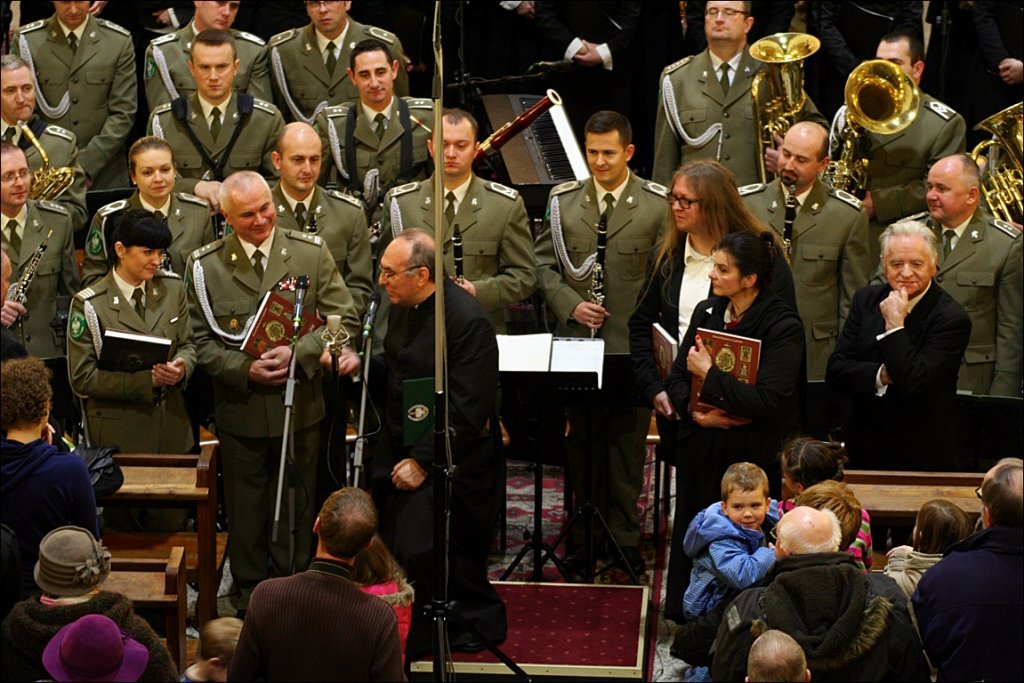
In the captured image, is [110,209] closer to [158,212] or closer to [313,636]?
[158,212]

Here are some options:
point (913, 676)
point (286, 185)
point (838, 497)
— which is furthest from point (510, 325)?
point (913, 676)

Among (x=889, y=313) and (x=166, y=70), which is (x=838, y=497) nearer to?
(x=889, y=313)

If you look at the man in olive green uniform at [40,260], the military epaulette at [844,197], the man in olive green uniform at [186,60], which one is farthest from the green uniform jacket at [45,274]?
the military epaulette at [844,197]

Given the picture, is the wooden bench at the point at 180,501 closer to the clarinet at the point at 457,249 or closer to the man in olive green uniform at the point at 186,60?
the clarinet at the point at 457,249

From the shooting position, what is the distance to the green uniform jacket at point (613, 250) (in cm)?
738

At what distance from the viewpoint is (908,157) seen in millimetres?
8344

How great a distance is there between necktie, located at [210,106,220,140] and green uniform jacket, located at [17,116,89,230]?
0.76 meters

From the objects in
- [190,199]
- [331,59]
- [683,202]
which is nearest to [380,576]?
[683,202]

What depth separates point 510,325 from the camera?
27.3ft

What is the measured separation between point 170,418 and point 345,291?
0.94 metres

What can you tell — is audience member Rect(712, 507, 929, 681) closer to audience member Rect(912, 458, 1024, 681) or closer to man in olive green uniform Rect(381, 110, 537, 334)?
audience member Rect(912, 458, 1024, 681)

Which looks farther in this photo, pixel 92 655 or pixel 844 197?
pixel 844 197

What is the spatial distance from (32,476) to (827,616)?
2.49 metres

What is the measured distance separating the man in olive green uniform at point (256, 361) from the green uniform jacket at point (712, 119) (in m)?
2.48
